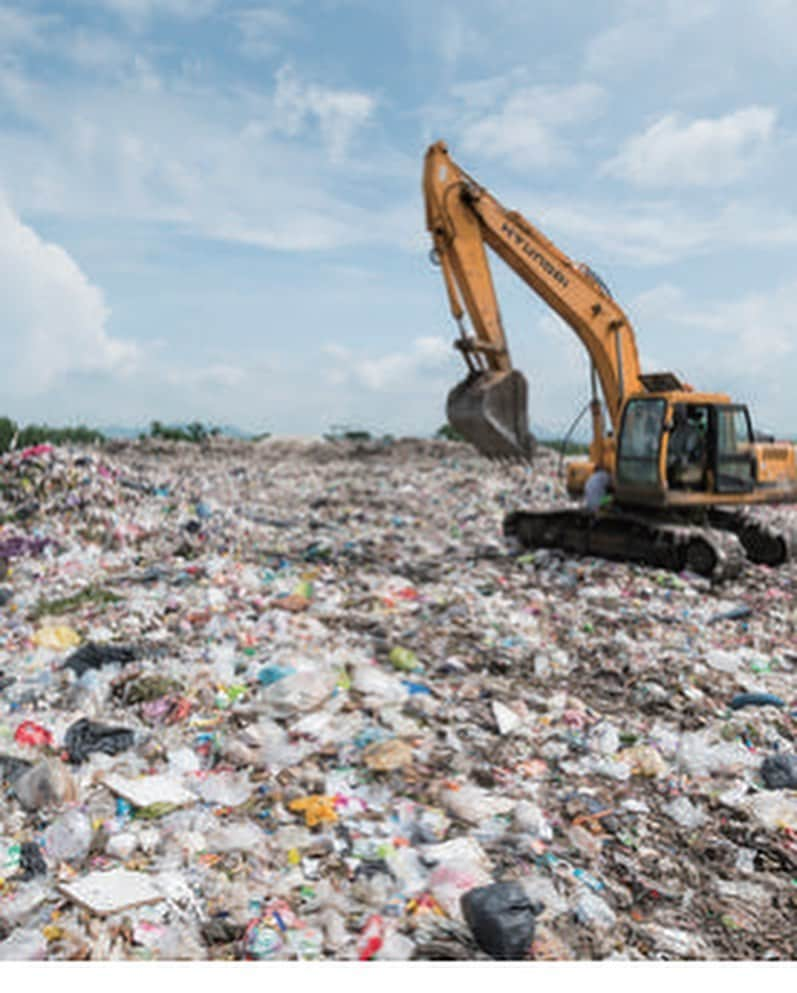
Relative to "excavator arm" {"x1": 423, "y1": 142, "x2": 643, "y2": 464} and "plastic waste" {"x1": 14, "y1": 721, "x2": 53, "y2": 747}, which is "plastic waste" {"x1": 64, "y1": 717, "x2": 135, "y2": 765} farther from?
"excavator arm" {"x1": 423, "y1": 142, "x2": 643, "y2": 464}

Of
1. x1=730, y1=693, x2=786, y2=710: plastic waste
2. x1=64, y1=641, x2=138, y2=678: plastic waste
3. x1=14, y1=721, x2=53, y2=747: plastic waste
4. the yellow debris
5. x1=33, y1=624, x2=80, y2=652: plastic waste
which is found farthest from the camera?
x1=33, y1=624, x2=80, y2=652: plastic waste

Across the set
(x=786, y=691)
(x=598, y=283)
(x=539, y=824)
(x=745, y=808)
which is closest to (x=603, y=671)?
(x=786, y=691)

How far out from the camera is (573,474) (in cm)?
1021

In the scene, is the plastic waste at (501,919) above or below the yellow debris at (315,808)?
below

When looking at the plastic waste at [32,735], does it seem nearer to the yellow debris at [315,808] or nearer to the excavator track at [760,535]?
the yellow debris at [315,808]

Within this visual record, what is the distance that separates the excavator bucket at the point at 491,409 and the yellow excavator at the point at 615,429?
2cm

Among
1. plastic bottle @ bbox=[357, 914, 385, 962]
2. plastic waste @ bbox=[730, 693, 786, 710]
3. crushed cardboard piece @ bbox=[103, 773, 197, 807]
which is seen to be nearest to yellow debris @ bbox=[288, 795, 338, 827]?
crushed cardboard piece @ bbox=[103, 773, 197, 807]

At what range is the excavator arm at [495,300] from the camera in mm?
9531

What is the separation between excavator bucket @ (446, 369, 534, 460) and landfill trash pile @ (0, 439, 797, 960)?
3828mm

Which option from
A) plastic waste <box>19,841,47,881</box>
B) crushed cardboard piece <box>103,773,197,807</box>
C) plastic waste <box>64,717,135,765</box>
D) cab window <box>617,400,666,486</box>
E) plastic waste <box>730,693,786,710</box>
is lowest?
plastic waste <box>19,841,47,881</box>

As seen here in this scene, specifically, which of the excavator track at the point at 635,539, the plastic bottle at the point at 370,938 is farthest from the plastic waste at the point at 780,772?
the excavator track at the point at 635,539

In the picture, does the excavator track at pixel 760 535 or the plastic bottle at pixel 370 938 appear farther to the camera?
the excavator track at pixel 760 535

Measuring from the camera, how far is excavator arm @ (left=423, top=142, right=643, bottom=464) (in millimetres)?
9531

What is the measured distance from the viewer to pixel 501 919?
2.72m
